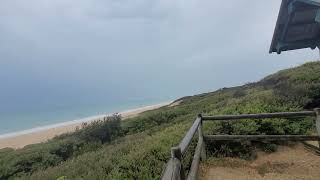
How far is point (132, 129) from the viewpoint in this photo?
23172mm

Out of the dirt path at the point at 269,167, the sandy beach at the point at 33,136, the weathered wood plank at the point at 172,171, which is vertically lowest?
the dirt path at the point at 269,167

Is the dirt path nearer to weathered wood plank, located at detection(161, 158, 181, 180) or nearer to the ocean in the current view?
weathered wood plank, located at detection(161, 158, 181, 180)

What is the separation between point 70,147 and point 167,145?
12.0 meters

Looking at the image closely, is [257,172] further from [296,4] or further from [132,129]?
[132,129]

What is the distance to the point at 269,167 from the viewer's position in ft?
29.6

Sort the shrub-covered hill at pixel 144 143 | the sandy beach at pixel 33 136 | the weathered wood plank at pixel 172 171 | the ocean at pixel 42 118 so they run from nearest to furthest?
the weathered wood plank at pixel 172 171 < the shrub-covered hill at pixel 144 143 < the sandy beach at pixel 33 136 < the ocean at pixel 42 118

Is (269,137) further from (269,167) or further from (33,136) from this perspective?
(33,136)

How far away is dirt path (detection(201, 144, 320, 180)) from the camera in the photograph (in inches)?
324

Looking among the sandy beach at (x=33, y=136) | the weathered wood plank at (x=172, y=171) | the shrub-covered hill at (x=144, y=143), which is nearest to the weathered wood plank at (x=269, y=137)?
the shrub-covered hill at (x=144, y=143)

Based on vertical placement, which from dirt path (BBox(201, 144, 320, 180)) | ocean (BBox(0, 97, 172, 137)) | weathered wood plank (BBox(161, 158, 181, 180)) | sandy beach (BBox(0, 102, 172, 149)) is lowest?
dirt path (BBox(201, 144, 320, 180))

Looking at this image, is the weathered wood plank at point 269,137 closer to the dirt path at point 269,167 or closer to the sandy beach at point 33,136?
the dirt path at point 269,167

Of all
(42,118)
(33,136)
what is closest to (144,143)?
(33,136)

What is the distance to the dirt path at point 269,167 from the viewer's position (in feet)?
27.0

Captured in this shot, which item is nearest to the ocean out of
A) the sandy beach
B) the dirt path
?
the sandy beach
